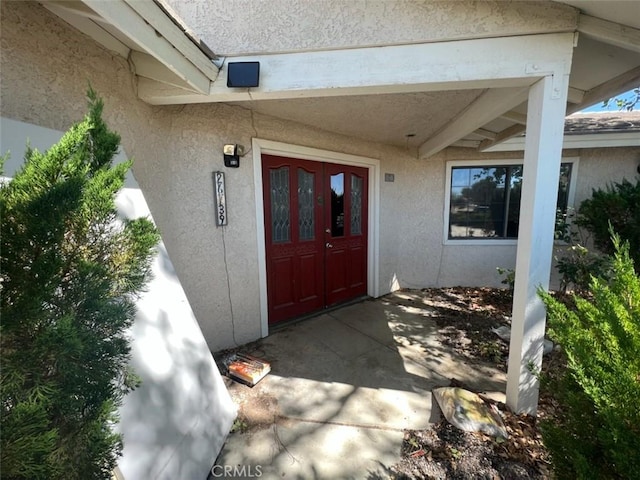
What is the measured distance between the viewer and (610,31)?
1.95m

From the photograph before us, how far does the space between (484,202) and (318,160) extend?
3.94 metres

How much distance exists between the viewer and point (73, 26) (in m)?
1.83

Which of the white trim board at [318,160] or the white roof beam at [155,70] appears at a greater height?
the white roof beam at [155,70]

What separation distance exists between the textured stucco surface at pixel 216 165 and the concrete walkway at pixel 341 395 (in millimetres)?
983

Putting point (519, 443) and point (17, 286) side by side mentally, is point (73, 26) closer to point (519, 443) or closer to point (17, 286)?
point (17, 286)

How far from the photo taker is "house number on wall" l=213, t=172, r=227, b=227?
3.23 meters

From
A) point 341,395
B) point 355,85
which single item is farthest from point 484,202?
point 341,395

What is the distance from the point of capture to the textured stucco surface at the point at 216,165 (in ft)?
5.44

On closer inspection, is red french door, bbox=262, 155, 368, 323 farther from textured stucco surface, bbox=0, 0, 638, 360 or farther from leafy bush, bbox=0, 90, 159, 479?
leafy bush, bbox=0, 90, 159, 479

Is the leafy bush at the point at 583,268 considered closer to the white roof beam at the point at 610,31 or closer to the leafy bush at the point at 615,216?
the leafy bush at the point at 615,216

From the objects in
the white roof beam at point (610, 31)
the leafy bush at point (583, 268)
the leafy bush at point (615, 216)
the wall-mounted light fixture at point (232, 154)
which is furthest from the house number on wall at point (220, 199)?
the leafy bush at point (615, 216)

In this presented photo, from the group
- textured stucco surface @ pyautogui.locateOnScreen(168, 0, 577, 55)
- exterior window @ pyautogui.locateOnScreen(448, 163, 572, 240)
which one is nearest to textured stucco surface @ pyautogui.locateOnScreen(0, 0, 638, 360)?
textured stucco surface @ pyautogui.locateOnScreen(168, 0, 577, 55)

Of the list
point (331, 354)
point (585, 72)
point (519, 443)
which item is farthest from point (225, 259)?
point (585, 72)

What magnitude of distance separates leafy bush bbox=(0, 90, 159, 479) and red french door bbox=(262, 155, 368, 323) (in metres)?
2.79
